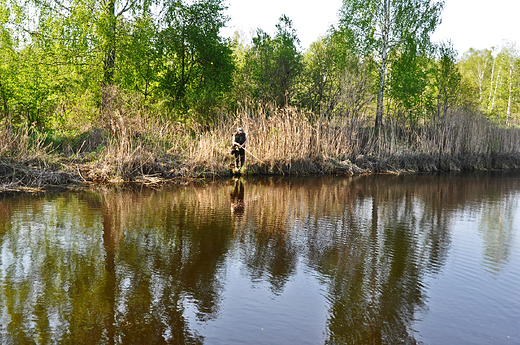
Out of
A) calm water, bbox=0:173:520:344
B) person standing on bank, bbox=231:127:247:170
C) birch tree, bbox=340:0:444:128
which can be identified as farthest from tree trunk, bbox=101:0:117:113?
birch tree, bbox=340:0:444:128

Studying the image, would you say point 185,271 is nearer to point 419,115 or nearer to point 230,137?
point 230,137

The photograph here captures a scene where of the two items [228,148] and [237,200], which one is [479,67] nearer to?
[228,148]

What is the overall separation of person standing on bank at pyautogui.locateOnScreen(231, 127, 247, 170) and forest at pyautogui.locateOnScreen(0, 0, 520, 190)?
1.55ft

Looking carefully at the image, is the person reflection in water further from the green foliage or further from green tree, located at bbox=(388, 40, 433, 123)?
green tree, located at bbox=(388, 40, 433, 123)

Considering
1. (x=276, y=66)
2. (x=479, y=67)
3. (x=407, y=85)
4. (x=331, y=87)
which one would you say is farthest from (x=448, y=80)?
(x=479, y=67)

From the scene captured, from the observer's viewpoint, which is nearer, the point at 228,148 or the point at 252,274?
the point at 252,274

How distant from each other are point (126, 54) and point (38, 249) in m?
14.7

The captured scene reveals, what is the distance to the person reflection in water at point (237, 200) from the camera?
8656 millimetres

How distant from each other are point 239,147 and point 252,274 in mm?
10497

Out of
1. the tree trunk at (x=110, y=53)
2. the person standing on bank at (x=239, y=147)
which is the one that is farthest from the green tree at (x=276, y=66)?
the tree trunk at (x=110, y=53)

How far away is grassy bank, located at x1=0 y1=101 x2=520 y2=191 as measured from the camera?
12.4 meters

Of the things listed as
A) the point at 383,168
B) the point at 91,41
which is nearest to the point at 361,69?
the point at 383,168

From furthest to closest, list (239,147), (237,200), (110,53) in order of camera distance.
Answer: (110,53)
(239,147)
(237,200)

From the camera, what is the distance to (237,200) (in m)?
10.2
